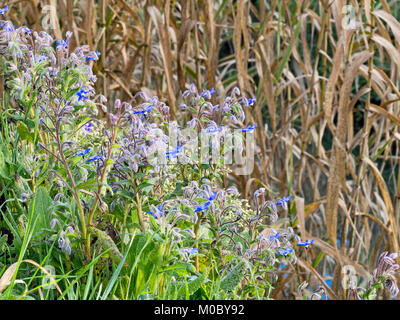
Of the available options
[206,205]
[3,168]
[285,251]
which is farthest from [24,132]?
[285,251]

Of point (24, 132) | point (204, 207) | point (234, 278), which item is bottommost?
Result: point (234, 278)

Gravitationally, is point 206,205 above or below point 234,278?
above

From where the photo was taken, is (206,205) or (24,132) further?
(24,132)

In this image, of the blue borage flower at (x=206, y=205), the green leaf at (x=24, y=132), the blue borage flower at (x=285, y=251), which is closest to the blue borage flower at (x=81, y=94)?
the green leaf at (x=24, y=132)

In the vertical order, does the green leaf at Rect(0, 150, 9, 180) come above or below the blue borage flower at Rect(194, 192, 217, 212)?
above

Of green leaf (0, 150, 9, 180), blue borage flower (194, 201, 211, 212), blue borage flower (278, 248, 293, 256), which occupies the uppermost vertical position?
green leaf (0, 150, 9, 180)


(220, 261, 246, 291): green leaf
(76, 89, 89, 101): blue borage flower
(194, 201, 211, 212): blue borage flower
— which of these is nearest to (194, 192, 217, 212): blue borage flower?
(194, 201, 211, 212): blue borage flower

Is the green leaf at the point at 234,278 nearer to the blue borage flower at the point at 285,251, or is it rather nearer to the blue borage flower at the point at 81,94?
the blue borage flower at the point at 285,251

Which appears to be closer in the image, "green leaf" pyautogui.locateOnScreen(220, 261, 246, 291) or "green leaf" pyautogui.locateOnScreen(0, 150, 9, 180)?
"green leaf" pyautogui.locateOnScreen(220, 261, 246, 291)

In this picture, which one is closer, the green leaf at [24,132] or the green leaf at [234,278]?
the green leaf at [234,278]

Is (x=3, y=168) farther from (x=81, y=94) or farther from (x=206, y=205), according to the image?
(x=206, y=205)

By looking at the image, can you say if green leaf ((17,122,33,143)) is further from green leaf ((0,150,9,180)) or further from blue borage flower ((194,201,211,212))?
blue borage flower ((194,201,211,212))
